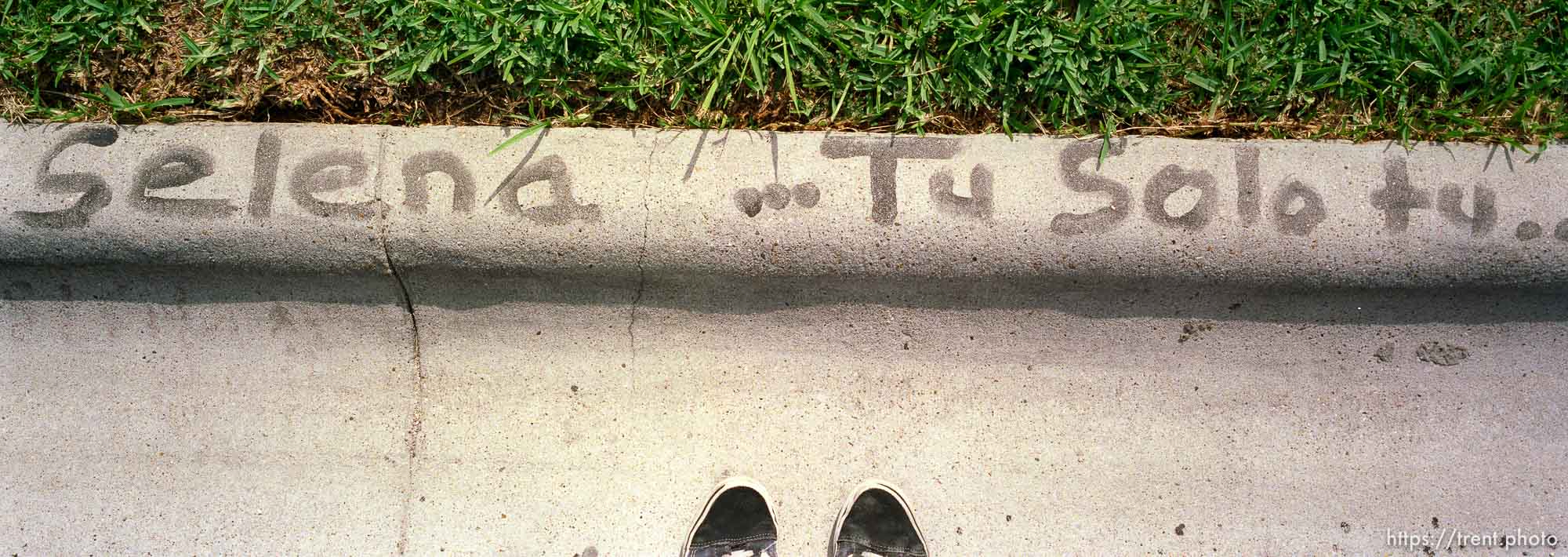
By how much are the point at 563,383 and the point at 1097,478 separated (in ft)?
5.09

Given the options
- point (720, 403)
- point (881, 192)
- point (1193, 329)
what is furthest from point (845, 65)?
point (1193, 329)

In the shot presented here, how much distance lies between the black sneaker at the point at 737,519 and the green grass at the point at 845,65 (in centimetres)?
102

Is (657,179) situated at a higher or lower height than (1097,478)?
higher

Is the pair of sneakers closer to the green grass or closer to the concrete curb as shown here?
the concrete curb

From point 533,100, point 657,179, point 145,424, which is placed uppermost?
point 533,100

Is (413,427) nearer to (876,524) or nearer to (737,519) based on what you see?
(737,519)

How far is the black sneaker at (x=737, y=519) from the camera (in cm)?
213

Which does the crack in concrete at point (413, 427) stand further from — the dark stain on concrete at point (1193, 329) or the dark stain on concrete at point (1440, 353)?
the dark stain on concrete at point (1440, 353)

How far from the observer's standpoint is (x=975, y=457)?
216 centimetres

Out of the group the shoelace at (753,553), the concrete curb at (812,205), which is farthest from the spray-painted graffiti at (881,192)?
the shoelace at (753,553)

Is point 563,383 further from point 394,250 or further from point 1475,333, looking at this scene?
point 1475,333

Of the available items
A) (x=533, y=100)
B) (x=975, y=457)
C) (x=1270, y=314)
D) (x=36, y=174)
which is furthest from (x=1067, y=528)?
(x=36, y=174)

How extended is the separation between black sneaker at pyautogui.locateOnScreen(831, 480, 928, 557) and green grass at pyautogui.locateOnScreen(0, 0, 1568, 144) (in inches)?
40.4

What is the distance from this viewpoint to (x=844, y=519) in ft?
7.00
